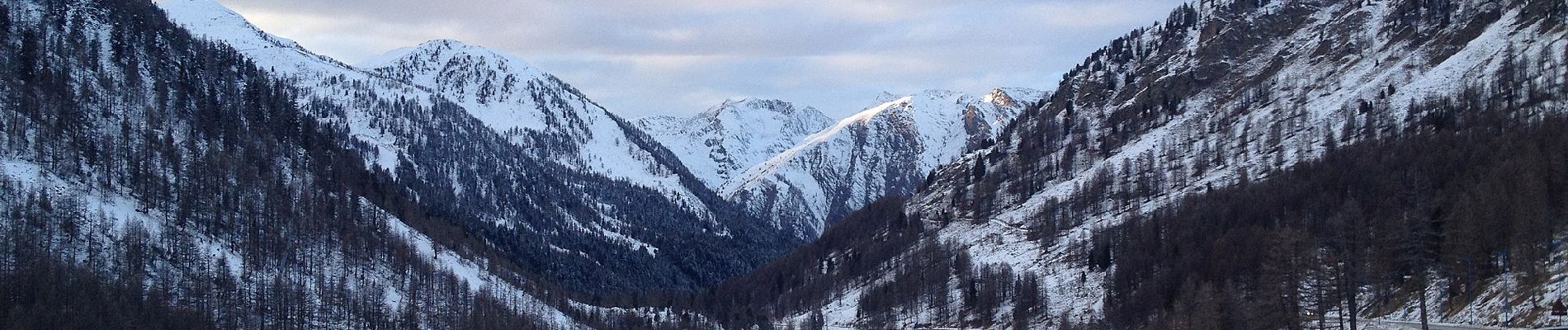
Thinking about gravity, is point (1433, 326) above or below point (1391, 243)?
below

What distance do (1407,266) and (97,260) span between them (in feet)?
541

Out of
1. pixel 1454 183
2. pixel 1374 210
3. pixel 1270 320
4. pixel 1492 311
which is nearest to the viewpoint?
pixel 1492 311

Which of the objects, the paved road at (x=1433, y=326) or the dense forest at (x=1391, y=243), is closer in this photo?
the paved road at (x=1433, y=326)

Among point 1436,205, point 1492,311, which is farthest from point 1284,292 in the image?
point 1436,205

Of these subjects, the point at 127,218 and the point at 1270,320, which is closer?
the point at 1270,320

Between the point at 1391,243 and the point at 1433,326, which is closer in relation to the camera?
the point at 1433,326

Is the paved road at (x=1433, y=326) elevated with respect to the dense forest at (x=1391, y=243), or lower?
lower

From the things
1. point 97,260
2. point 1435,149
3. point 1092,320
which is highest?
point 1435,149

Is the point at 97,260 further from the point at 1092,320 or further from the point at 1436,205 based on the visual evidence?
the point at 1436,205

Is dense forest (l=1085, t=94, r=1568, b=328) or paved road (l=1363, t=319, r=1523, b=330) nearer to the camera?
paved road (l=1363, t=319, r=1523, b=330)

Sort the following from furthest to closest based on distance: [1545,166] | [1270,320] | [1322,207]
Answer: [1322,207]
[1545,166]
[1270,320]

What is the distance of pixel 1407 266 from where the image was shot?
5064 inches

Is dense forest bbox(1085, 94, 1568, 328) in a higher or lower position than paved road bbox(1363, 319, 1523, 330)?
higher

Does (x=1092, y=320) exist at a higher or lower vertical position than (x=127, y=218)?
lower
